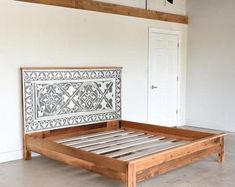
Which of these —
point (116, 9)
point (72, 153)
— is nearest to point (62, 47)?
point (116, 9)

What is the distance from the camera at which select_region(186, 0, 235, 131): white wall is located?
6418 millimetres

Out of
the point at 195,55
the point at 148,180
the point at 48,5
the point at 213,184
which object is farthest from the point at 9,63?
the point at 195,55

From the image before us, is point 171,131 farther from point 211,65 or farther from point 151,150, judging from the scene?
point 211,65

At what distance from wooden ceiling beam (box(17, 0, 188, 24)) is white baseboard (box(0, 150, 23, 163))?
2.10 meters

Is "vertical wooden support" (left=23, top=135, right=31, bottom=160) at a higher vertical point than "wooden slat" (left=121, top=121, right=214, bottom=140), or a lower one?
lower

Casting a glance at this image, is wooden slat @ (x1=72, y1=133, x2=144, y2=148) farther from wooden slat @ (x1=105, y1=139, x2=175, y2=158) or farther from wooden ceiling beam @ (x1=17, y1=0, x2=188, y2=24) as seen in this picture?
wooden ceiling beam @ (x1=17, y1=0, x2=188, y2=24)

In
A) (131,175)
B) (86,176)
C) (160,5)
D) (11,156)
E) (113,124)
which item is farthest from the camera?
(160,5)

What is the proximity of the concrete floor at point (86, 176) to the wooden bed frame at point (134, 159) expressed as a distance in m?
0.14

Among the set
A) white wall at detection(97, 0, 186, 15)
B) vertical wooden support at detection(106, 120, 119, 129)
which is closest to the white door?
white wall at detection(97, 0, 186, 15)

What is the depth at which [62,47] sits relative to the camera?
4.99 m

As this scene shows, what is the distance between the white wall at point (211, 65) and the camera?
21.1ft

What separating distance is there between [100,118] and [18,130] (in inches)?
54.4

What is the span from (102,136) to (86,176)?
108 centimetres

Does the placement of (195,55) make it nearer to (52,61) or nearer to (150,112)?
(150,112)
